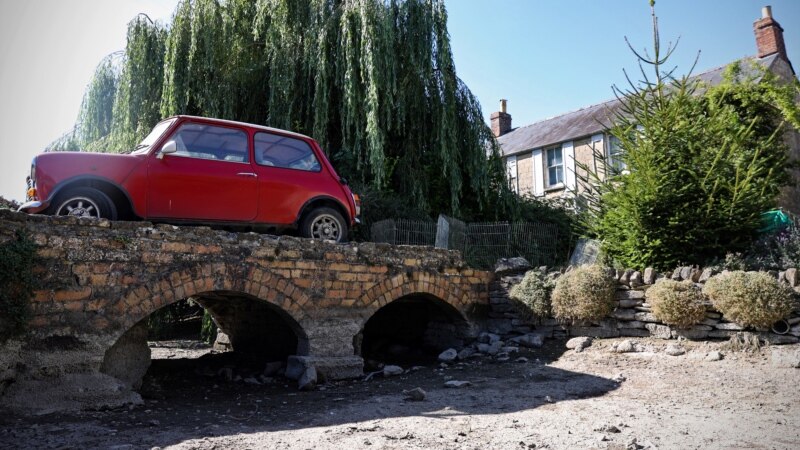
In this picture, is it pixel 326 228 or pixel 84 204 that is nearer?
pixel 84 204

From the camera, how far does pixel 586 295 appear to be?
7.92 m

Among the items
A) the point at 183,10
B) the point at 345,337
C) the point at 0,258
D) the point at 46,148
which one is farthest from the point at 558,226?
the point at 46,148

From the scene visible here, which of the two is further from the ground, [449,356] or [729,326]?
[729,326]

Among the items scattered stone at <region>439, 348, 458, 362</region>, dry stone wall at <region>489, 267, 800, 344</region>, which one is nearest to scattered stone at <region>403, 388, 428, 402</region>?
scattered stone at <region>439, 348, 458, 362</region>

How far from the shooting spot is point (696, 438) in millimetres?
4141

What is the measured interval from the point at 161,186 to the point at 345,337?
2.99 metres

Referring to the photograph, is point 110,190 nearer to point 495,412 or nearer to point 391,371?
point 391,371

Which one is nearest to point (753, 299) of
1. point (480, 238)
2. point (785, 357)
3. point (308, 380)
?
point (785, 357)

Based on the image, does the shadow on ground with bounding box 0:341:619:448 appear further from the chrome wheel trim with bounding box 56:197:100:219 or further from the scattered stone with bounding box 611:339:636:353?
the chrome wheel trim with bounding box 56:197:100:219

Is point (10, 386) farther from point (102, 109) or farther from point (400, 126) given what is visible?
point (102, 109)

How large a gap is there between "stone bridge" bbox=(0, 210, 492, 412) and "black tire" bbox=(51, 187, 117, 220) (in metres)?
0.37

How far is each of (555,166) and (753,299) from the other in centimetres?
1509

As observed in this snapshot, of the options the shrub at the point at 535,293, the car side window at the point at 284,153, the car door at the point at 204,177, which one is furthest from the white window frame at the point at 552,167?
the car door at the point at 204,177

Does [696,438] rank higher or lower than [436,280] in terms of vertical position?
lower
